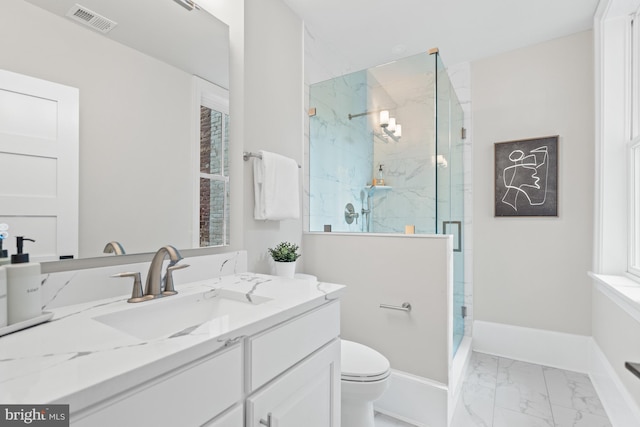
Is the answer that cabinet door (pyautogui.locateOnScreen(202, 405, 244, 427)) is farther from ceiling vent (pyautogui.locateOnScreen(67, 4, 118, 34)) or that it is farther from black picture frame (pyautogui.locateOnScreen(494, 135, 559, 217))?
black picture frame (pyautogui.locateOnScreen(494, 135, 559, 217))

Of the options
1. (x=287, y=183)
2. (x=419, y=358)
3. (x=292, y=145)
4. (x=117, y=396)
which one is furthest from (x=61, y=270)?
(x=419, y=358)

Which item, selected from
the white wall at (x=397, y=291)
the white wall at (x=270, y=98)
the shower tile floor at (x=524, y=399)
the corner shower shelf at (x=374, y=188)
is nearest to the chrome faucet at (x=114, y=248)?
the white wall at (x=270, y=98)

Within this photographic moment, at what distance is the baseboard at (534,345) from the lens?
241 centimetres

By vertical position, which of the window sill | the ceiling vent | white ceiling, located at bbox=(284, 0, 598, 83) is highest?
white ceiling, located at bbox=(284, 0, 598, 83)

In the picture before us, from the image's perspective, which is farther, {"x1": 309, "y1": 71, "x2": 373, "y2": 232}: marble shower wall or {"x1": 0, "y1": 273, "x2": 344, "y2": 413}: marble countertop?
{"x1": 309, "y1": 71, "x2": 373, "y2": 232}: marble shower wall

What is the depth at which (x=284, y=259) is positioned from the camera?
1.77m

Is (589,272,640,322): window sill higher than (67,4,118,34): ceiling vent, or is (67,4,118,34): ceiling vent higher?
(67,4,118,34): ceiling vent

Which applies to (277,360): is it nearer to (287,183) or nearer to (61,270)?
(61,270)

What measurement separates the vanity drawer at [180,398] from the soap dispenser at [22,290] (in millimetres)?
422

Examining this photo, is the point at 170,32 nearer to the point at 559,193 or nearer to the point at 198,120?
the point at 198,120

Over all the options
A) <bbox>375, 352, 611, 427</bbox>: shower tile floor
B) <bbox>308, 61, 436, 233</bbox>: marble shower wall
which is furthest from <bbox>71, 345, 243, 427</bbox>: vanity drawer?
<bbox>308, 61, 436, 233</bbox>: marble shower wall

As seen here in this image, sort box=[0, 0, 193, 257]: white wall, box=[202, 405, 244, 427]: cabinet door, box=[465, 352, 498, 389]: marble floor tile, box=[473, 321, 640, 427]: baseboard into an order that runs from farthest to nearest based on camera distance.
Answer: box=[465, 352, 498, 389]: marble floor tile → box=[473, 321, 640, 427]: baseboard → box=[0, 0, 193, 257]: white wall → box=[202, 405, 244, 427]: cabinet door

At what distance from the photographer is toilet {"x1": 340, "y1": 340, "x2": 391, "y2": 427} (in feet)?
4.68

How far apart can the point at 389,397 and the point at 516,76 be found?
2.69 meters
